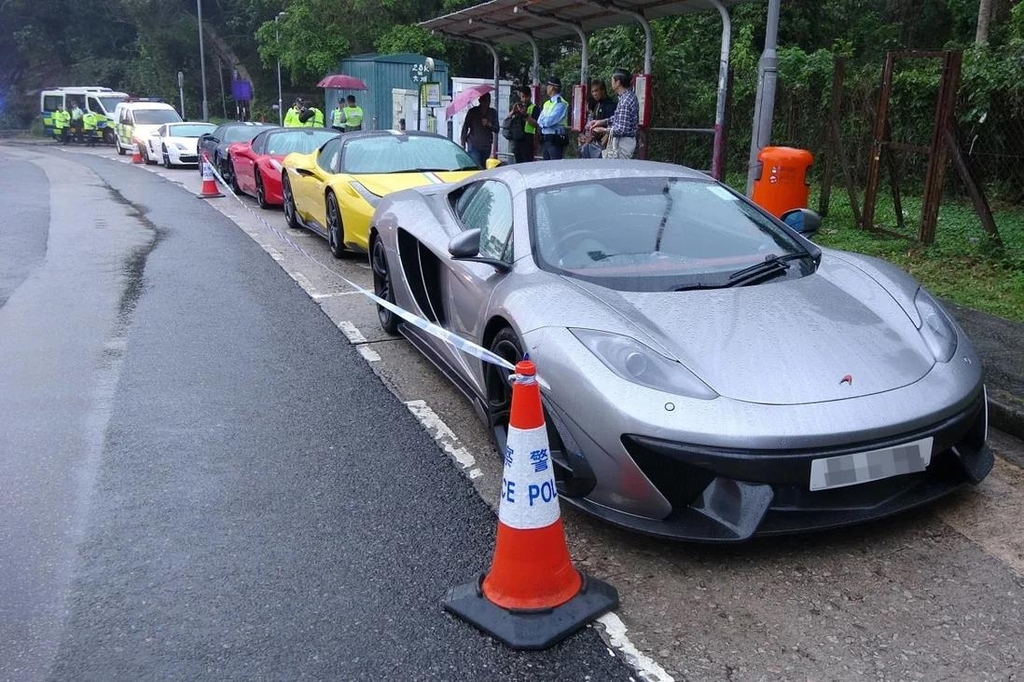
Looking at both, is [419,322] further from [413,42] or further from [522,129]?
[413,42]

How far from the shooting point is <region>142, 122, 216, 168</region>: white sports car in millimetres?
23812

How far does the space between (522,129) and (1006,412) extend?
35.2 feet

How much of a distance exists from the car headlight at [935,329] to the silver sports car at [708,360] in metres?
0.01

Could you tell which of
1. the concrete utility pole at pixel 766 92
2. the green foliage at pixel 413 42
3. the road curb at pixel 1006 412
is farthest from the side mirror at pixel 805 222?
the green foliage at pixel 413 42

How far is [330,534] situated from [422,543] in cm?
39

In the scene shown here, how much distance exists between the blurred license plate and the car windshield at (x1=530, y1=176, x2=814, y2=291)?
1146 mm

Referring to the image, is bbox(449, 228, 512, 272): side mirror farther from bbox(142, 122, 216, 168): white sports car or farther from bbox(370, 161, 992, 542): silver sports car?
bbox(142, 122, 216, 168): white sports car

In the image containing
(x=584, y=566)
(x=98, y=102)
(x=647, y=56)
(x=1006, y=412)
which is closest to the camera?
(x=584, y=566)

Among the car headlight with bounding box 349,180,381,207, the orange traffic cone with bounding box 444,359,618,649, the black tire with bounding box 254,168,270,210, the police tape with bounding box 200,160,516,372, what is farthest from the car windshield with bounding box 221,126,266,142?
the orange traffic cone with bounding box 444,359,618,649

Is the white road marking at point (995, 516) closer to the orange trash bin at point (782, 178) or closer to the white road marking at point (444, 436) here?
the white road marking at point (444, 436)

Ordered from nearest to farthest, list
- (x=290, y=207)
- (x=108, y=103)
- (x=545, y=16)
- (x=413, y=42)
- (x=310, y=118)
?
(x=290, y=207)
(x=545, y=16)
(x=310, y=118)
(x=413, y=42)
(x=108, y=103)

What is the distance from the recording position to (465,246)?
4254 mm

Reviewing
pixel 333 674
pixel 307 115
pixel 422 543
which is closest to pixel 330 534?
pixel 422 543

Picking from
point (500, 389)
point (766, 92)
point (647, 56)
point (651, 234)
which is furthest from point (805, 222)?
point (647, 56)
